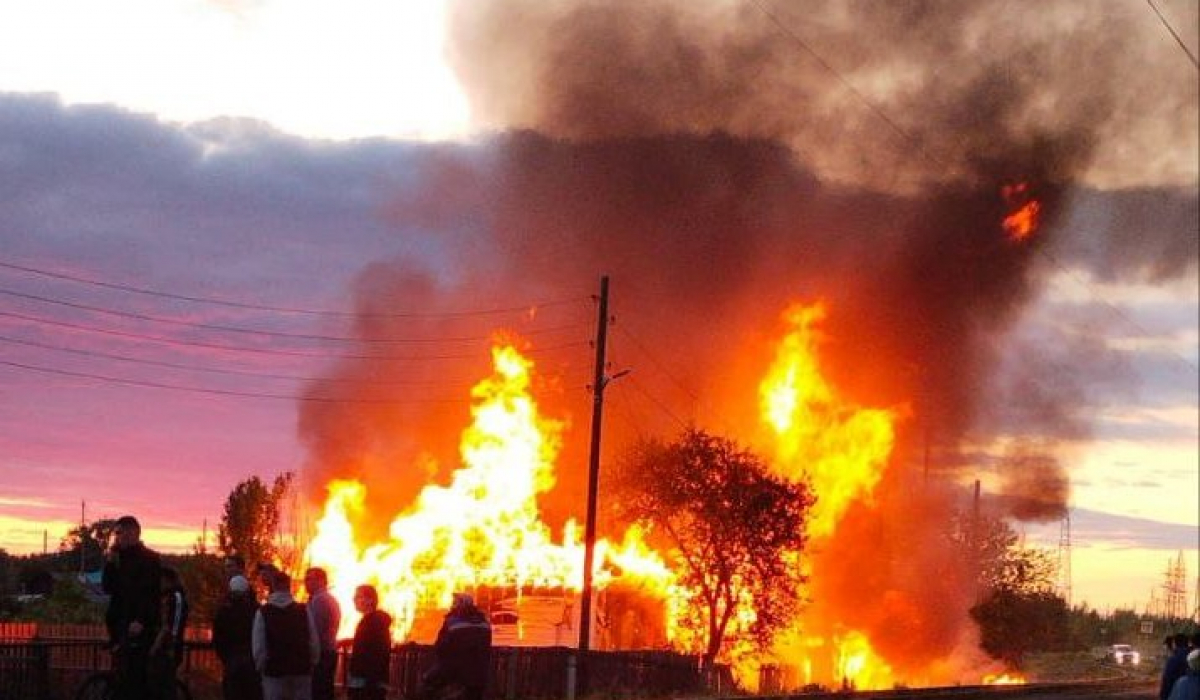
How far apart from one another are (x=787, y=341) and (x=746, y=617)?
18.1 meters

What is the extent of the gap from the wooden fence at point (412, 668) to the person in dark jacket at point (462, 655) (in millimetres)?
7378

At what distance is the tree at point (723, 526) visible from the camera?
57812 millimetres

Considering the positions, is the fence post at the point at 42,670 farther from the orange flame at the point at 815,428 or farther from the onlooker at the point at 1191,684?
the orange flame at the point at 815,428

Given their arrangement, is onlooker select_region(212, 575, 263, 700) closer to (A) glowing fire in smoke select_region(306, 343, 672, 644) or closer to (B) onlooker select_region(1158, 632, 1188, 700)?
(B) onlooker select_region(1158, 632, 1188, 700)

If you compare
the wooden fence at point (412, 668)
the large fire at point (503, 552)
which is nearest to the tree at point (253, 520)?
the large fire at point (503, 552)

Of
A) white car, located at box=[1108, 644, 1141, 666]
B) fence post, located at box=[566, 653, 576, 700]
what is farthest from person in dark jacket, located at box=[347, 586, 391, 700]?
white car, located at box=[1108, 644, 1141, 666]

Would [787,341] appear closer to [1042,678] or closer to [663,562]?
[663,562]

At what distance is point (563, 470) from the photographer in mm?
72750

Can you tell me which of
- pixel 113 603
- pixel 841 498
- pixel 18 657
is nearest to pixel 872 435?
pixel 841 498

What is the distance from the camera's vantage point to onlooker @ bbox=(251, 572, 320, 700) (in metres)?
17.5

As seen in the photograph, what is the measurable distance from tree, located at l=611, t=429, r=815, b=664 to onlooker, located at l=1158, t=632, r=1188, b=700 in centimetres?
3044

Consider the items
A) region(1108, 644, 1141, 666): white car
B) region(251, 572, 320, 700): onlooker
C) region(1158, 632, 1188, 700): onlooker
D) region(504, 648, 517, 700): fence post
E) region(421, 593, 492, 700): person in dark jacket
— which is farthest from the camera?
region(1108, 644, 1141, 666): white car

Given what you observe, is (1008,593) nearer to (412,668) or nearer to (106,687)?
(412,668)

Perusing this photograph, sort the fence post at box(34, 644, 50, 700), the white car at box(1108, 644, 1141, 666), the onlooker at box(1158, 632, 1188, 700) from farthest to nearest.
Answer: the white car at box(1108, 644, 1141, 666), the onlooker at box(1158, 632, 1188, 700), the fence post at box(34, 644, 50, 700)
